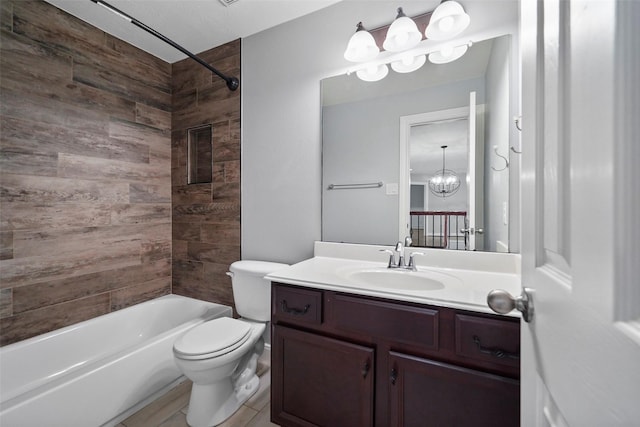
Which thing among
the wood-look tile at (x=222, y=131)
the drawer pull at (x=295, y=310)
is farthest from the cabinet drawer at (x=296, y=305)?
the wood-look tile at (x=222, y=131)

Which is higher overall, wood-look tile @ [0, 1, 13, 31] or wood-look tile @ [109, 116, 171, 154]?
wood-look tile @ [0, 1, 13, 31]

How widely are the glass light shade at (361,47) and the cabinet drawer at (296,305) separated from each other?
4.55ft

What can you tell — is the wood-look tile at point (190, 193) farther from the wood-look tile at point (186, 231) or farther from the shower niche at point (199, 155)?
the wood-look tile at point (186, 231)

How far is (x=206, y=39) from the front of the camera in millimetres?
2164

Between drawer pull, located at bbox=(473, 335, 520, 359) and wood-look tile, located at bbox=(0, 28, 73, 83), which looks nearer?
drawer pull, located at bbox=(473, 335, 520, 359)

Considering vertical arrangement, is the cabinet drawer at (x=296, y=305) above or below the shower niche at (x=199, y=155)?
below

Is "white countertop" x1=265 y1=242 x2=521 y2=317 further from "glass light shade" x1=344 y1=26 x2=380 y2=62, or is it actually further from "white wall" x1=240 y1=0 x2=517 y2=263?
"glass light shade" x1=344 y1=26 x2=380 y2=62

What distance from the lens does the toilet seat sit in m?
1.38

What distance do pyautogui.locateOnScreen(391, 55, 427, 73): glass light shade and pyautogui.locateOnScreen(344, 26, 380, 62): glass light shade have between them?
142 millimetres

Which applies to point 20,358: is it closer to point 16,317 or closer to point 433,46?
point 16,317

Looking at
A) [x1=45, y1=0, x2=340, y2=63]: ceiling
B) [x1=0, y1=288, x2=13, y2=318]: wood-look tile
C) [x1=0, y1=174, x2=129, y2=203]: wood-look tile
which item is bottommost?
[x1=0, y1=288, x2=13, y2=318]: wood-look tile

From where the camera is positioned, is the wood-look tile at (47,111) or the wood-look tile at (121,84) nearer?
the wood-look tile at (47,111)

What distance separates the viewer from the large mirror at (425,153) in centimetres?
139

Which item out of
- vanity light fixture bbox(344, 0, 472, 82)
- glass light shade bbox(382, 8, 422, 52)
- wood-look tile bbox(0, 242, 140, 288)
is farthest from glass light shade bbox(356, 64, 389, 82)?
wood-look tile bbox(0, 242, 140, 288)
